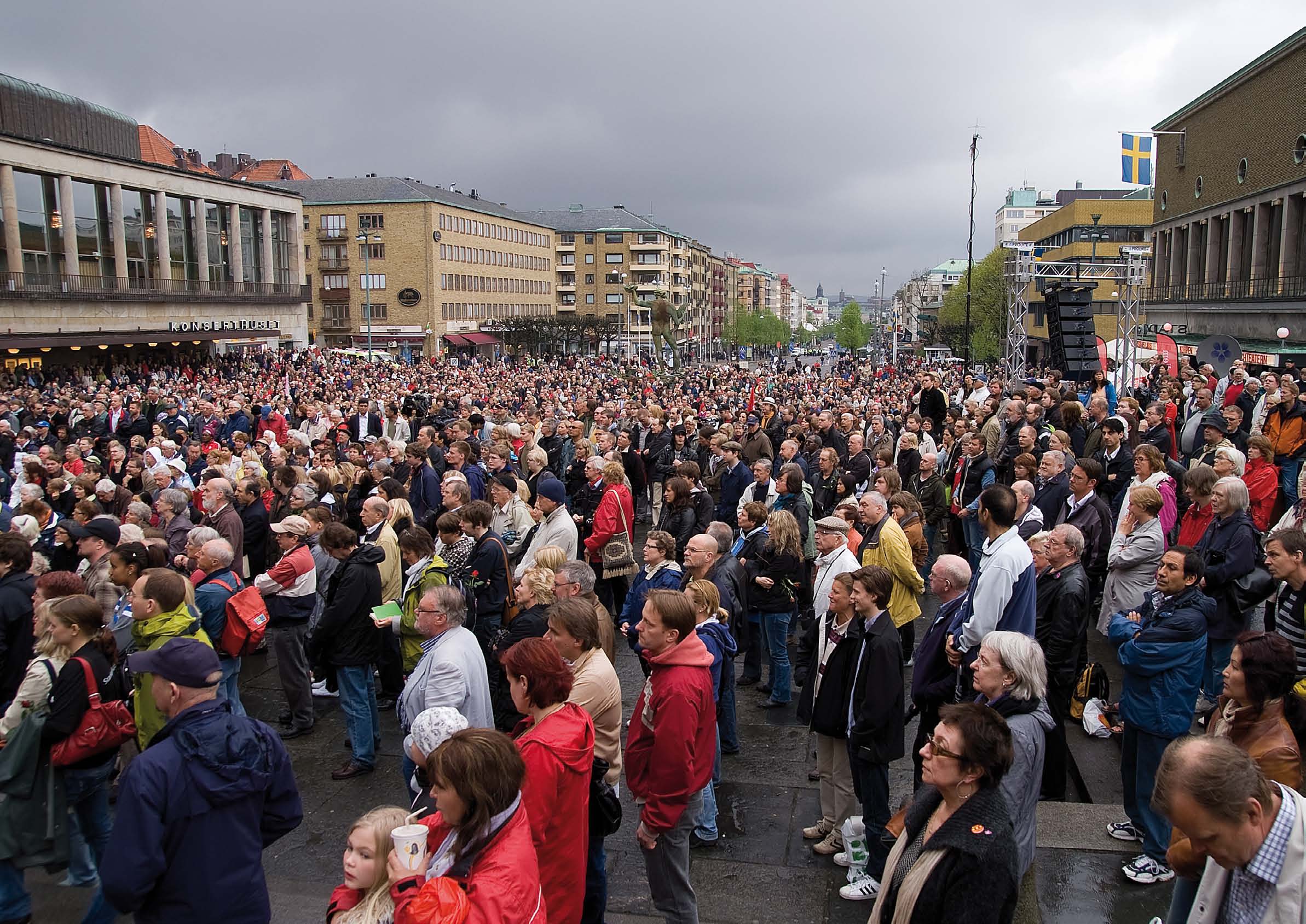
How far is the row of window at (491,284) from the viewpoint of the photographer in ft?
259

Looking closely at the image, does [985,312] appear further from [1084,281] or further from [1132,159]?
[1084,281]

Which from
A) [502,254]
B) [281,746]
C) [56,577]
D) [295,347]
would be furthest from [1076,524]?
[502,254]

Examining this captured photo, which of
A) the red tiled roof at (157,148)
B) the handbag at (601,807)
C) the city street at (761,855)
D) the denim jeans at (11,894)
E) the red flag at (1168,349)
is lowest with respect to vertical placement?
the city street at (761,855)

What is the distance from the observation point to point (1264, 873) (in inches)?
95.7

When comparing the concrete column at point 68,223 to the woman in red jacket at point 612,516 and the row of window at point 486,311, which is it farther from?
the woman in red jacket at point 612,516

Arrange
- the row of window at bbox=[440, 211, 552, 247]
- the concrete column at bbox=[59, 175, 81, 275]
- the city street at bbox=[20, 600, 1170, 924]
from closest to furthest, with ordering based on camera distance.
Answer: the city street at bbox=[20, 600, 1170, 924], the concrete column at bbox=[59, 175, 81, 275], the row of window at bbox=[440, 211, 552, 247]

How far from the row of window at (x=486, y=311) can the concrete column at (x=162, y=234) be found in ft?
109

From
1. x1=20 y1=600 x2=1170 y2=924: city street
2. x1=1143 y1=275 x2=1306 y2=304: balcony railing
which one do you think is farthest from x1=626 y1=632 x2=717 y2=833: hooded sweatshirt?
x1=1143 y1=275 x2=1306 y2=304: balcony railing

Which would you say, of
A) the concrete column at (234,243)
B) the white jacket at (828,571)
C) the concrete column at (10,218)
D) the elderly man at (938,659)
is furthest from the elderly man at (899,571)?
the concrete column at (234,243)

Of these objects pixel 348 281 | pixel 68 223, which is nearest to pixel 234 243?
pixel 68 223

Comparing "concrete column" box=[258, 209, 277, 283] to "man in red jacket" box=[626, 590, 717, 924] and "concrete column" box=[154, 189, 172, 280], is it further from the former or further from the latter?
"man in red jacket" box=[626, 590, 717, 924]

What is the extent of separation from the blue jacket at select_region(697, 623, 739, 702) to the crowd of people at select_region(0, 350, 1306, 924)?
0.8 inches

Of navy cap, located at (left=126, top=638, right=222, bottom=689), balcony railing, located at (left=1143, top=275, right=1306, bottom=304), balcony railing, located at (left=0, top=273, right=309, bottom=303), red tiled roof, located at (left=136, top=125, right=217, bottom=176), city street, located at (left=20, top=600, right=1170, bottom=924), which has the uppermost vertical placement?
red tiled roof, located at (left=136, top=125, right=217, bottom=176)

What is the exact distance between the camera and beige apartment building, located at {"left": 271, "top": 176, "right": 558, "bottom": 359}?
75812mm
